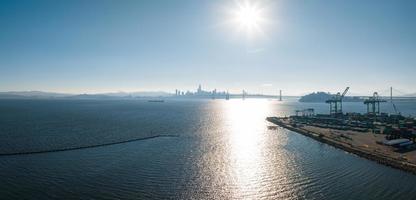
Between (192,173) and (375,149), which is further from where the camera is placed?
(375,149)

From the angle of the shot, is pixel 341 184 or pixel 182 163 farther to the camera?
pixel 182 163

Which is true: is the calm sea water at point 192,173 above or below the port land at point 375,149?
below

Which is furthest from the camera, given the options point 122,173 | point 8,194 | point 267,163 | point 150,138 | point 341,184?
point 150,138

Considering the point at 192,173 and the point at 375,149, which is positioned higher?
the point at 375,149

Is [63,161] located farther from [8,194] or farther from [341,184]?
[341,184]

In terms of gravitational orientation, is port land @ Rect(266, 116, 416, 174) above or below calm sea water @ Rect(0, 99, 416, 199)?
above

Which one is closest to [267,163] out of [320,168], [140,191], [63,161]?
[320,168]

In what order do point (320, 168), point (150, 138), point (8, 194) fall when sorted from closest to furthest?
1. point (8, 194)
2. point (320, 168)
3. point (150, 138)

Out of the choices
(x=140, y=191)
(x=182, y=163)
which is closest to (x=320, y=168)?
(x=182, y=163)

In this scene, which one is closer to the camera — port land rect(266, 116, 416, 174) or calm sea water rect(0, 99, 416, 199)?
calm sea water rect(0, 99, 416, 199)

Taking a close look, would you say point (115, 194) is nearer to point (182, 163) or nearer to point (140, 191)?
point (140, 191)

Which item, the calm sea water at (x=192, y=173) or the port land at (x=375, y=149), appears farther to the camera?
the port land at (x=375, y=149)
